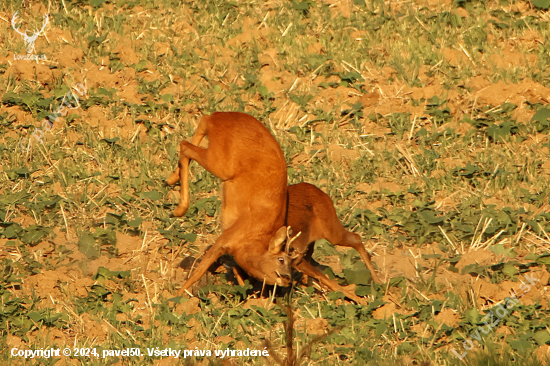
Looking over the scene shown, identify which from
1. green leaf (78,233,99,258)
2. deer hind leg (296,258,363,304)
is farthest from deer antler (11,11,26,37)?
deer hind leg (296,258,363,304)

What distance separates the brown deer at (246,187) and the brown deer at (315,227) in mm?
337

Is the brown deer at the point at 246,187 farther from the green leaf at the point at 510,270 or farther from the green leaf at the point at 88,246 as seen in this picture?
the green leaf at the point at 510,270

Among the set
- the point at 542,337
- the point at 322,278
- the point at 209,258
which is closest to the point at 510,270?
the point at 542,337

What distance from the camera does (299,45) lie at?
411 inches

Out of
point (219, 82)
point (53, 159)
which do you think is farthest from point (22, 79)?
point (219, 82)

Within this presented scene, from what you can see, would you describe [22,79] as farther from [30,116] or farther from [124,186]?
[124,186]

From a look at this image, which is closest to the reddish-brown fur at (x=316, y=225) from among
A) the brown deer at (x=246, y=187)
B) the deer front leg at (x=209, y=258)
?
the brown deer at (x=246, y=187)

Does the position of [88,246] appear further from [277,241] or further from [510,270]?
[510,270]

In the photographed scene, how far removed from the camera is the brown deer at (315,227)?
635 centimetres

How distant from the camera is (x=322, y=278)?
628cm

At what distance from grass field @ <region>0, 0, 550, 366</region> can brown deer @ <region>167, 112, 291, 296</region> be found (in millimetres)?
437

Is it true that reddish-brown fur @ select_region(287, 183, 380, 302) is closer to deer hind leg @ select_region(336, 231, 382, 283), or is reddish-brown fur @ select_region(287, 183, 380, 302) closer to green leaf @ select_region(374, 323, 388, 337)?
deer hind leg @ select_region(336, 231, 382, 283)

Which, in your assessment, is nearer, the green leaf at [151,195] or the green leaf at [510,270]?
the green leaf at [510,270]

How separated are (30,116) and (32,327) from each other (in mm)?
3600
